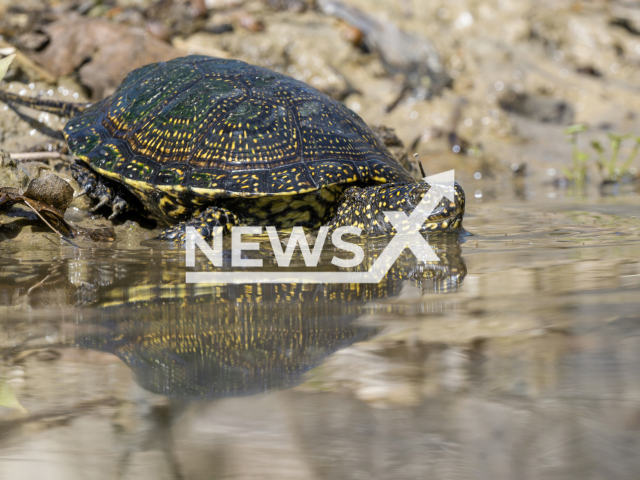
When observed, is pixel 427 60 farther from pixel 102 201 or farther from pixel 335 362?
pixel 335 362

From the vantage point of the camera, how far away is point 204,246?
12.4 ft

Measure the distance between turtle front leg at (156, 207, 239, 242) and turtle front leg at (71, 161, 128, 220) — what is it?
646 millimetres

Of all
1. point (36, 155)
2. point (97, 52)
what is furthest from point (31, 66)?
point (36, 155)

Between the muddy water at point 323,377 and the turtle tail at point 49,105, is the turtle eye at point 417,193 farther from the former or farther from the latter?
the turtle tail at point 49,105

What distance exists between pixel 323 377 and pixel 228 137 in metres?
2.85

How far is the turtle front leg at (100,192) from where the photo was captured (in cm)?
455

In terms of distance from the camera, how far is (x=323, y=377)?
5.30 ft

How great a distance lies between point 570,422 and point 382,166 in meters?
3.27

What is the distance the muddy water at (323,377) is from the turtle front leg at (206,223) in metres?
1.18

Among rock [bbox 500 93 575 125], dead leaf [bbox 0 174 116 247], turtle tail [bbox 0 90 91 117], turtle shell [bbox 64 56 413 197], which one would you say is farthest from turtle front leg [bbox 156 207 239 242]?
rock [bbox 500 93 575 125]

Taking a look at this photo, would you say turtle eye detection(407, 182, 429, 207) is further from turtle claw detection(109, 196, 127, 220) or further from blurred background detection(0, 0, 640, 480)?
turtle claw detection(109, 196, 127, 220)

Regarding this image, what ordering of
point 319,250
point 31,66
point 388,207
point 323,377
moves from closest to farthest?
point 323,377 → point 319,250 → point 388,207 → point 31,66

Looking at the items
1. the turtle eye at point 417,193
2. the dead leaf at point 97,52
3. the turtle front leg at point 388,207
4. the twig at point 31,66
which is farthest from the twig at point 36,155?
the turtle eye at point 417,193

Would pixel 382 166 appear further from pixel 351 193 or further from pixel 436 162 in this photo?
pixel 436 162
